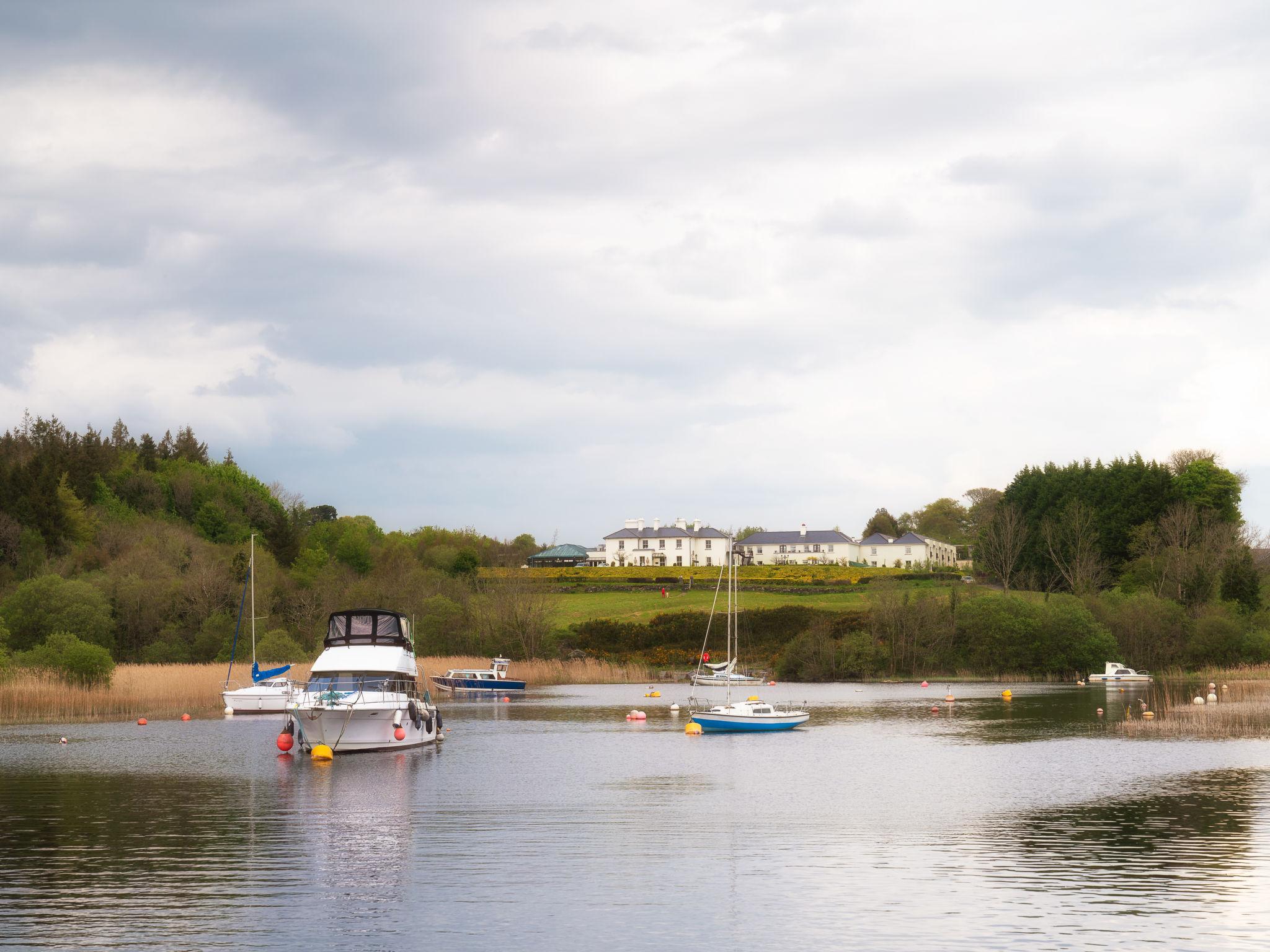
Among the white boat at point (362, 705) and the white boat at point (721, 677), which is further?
the white boat at point (721, 677)

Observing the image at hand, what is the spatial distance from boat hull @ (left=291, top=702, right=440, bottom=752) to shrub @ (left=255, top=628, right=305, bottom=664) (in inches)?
1578

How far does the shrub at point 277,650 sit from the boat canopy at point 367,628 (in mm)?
31734

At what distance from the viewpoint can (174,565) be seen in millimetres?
121188

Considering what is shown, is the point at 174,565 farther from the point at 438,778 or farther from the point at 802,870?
the point at 802,870

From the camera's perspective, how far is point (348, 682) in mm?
56469

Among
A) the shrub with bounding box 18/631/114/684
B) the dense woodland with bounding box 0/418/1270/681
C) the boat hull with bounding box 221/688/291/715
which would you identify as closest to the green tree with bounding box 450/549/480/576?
the dense woodland with bounding box 0/418/1270/681

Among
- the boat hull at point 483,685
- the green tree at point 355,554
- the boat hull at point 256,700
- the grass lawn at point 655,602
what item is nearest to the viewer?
the boat hull at point 256,700

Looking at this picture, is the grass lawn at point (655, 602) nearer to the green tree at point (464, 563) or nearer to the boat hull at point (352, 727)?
the green tree at point (464, 563)

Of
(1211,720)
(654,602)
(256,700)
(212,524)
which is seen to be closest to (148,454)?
(212,524)

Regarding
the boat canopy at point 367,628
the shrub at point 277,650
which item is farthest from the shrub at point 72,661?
the shrub at point 277,650

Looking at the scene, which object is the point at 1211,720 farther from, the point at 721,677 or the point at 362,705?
the point at 721,677

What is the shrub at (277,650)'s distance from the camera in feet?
311

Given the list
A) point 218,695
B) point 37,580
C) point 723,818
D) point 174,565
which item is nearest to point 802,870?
point 723,818

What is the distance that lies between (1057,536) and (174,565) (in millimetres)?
97149
